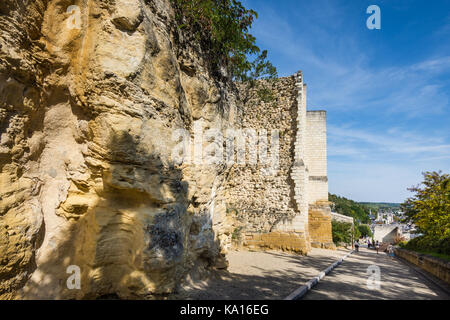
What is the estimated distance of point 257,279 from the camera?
6.95m

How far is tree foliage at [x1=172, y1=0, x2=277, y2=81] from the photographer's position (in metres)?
5.58

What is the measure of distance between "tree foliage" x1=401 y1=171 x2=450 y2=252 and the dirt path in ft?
22.4

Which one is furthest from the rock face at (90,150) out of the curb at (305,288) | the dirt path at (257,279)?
the curb at (305,288)

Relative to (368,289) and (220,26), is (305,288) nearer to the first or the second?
(368,289)

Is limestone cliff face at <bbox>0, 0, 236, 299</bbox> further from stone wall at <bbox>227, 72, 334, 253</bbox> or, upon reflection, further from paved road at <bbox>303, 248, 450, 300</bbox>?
stone wall at <bbox>227, 72, 334, 253</bbox>

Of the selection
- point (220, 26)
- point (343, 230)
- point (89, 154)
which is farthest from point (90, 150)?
point (343, 230)

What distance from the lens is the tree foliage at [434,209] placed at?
41.2 feet

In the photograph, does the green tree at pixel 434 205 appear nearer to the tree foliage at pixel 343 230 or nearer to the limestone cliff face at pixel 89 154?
the tree foliage at pixel 343 230

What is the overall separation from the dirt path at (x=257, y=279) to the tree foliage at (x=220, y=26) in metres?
5.40

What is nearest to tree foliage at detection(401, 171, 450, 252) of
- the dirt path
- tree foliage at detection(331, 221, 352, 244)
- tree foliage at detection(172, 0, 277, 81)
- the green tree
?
the green tree

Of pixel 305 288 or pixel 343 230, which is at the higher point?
pixel 343 230

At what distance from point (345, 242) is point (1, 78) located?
2231cm

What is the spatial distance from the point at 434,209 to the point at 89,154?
1657cm

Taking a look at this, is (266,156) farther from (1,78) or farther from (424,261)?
(1,78)
